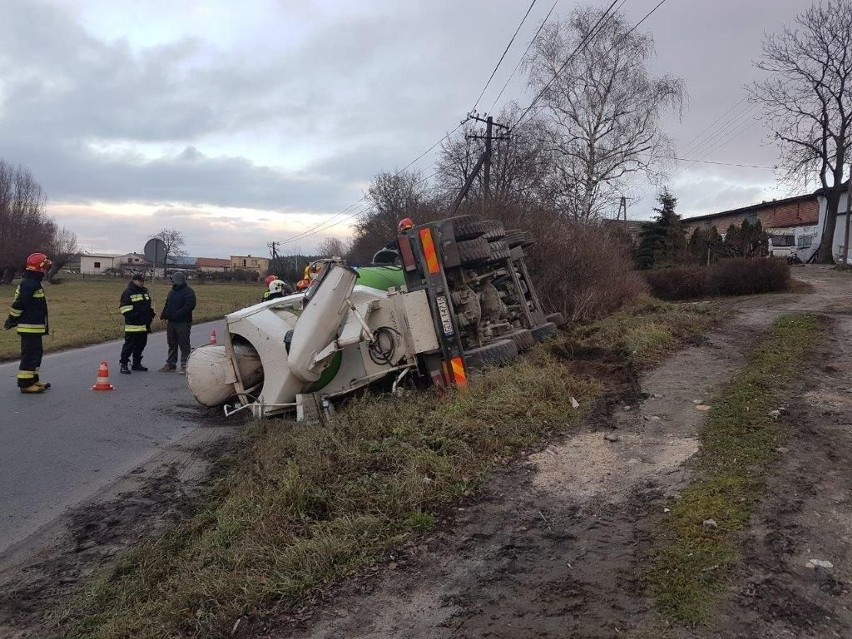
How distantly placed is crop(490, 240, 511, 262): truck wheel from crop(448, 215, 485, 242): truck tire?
410 millimetres

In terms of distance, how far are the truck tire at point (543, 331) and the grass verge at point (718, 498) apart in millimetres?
2370

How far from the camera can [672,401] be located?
524cm

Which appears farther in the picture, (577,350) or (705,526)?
(577,350)

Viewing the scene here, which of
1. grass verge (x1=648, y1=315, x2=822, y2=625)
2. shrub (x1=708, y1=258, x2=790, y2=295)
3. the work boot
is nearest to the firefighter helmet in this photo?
the work boot

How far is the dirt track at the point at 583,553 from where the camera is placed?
98.7 inches

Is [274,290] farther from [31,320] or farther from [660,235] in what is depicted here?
[660,235]

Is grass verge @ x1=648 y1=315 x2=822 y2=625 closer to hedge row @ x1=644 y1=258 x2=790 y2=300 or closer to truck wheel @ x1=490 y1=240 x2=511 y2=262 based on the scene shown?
truck wheel @ x1=490 y1=240 x2=511 y2=262

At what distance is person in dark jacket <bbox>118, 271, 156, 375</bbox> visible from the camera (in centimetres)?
1086

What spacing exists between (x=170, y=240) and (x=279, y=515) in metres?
85.5

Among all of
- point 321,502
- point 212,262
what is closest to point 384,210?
point 321,502

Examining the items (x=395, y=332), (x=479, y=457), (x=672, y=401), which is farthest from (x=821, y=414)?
(x=395, y=332)

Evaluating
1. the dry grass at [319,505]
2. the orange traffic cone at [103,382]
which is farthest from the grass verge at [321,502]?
the orange traffic cone at [103,382]

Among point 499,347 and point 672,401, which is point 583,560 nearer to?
point 672,401

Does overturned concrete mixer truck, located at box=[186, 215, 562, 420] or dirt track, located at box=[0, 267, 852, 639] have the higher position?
overturned concrete mixer truck, located at box=[186, 215, 562, 420]
